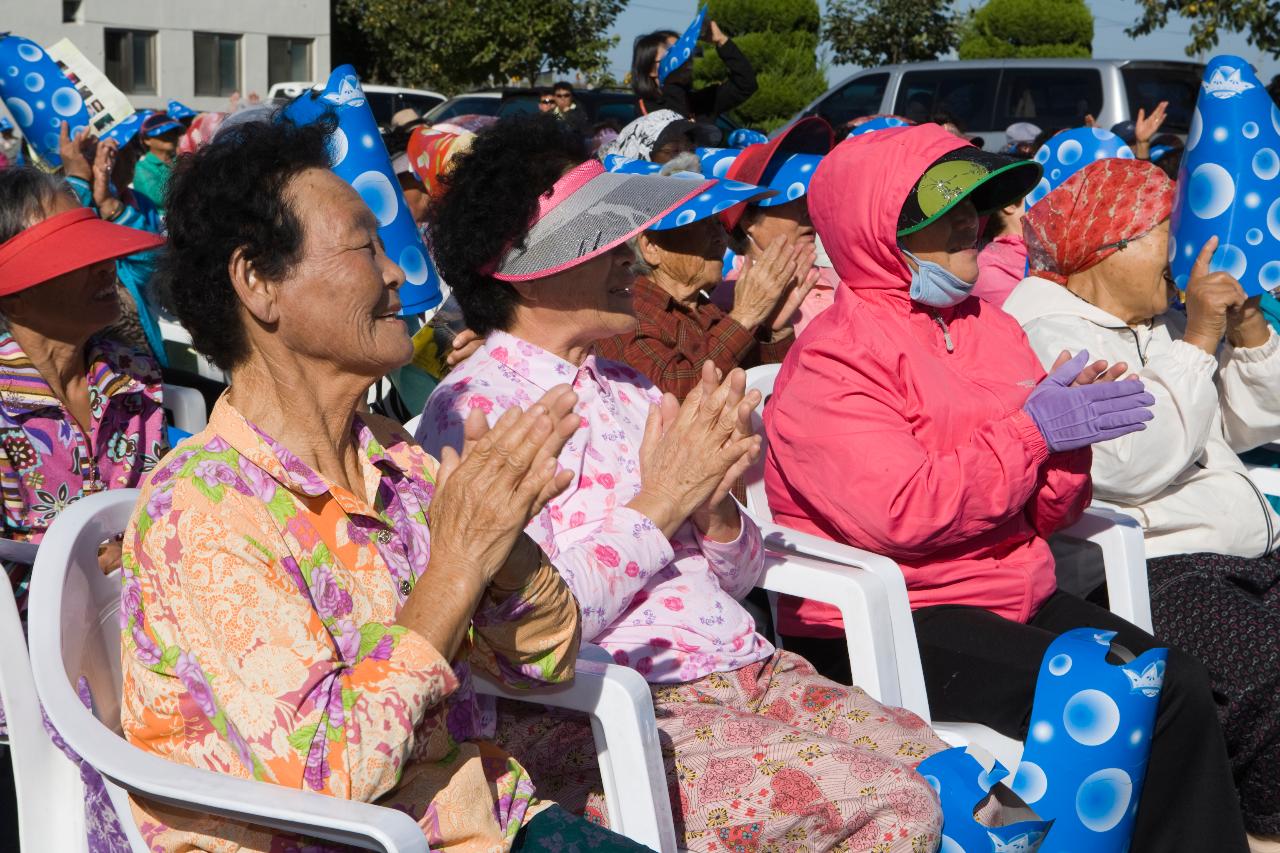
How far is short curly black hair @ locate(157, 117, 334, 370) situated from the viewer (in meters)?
1.97

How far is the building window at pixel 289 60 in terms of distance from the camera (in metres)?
29.2

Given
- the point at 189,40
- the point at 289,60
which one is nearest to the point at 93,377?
the point at 189,40

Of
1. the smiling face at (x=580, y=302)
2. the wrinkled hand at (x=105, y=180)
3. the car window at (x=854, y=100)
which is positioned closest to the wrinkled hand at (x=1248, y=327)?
the smiling face at (x=580, y=302)

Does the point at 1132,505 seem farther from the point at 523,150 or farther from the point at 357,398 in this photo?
the point at 357,398

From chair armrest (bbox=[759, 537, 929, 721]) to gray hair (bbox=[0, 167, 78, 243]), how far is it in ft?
6.02

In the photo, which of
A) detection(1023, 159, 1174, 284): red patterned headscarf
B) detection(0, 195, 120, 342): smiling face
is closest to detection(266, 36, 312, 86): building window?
detection(0, 195, 120, 342): smiling face

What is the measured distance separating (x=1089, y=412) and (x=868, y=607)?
61 cm

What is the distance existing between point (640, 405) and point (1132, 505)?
1.40m

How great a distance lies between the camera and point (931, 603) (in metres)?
2.98

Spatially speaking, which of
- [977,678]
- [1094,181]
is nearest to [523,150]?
[977,678]

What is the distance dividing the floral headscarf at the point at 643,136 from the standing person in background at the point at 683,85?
1705 millimetres

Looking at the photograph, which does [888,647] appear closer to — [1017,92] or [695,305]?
[695,305]

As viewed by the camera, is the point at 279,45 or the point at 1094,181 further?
the point at 279,45

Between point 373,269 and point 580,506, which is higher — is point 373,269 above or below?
above
